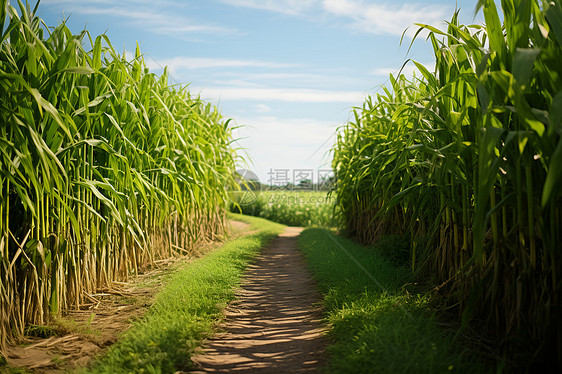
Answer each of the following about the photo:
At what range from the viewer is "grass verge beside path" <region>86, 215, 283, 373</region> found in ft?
6.84

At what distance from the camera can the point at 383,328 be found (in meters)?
2.26

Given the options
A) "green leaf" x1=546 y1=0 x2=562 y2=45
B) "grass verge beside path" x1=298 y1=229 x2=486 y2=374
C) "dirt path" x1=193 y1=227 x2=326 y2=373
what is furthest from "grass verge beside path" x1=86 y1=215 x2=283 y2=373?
"green leaf" x1=546 y1=0 x2=562 y2=45

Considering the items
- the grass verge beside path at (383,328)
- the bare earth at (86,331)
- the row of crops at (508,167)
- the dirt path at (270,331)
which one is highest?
the row of crops at (508,167)

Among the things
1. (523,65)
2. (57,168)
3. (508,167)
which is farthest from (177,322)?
(523,65)

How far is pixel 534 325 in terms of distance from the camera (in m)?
1.85

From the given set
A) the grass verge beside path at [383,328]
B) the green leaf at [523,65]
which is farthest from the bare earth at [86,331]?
the green leaf at [523,65]

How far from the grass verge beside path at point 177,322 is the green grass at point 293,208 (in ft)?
23.8

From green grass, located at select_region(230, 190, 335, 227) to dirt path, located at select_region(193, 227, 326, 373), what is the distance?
7.25 meters

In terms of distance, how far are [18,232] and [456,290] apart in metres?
2.81

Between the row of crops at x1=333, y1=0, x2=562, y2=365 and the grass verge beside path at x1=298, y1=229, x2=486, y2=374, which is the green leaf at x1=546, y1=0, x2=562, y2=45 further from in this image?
the grass verge beside path at x1=298, y1=229, x2=486, y2=374

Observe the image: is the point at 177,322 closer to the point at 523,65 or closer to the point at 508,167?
the point at 508,167

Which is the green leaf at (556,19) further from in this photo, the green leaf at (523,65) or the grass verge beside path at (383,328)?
the grass verge beside path at (383,328)

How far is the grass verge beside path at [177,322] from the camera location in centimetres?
208

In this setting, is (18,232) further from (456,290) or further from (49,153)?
(456,290)
